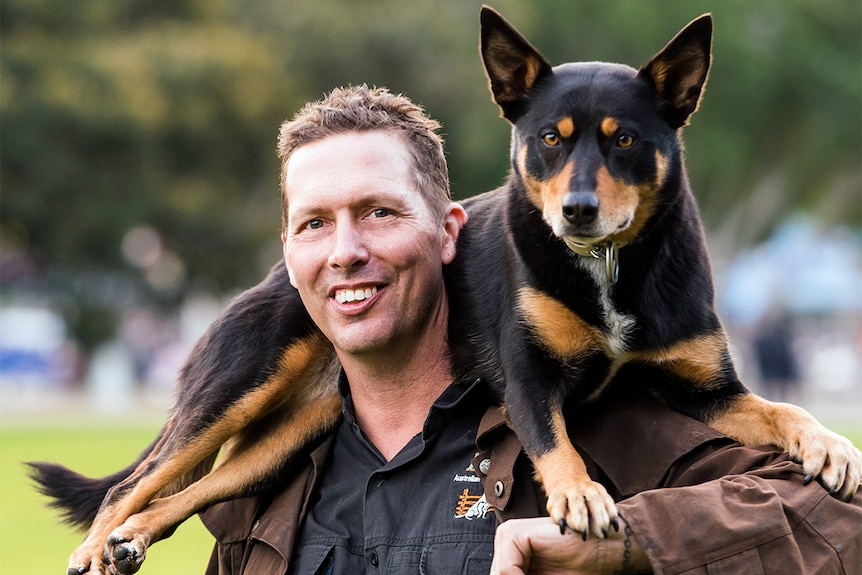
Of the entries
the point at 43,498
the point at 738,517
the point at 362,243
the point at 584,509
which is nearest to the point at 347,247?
the point at 362,243

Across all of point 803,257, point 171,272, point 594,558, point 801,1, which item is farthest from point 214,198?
point 594,558

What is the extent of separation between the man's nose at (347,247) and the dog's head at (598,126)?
583 millimetres

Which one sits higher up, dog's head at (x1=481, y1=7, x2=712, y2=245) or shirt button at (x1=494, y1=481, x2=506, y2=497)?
dog's head at (x1=481, y1=7, x2=712, y2=245)

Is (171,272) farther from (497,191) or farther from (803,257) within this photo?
(497,191)

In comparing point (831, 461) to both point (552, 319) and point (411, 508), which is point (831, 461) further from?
point (411, 508)

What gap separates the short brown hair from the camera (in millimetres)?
3863

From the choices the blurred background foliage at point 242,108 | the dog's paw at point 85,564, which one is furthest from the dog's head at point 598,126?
the blurred background foliage at point 242,108

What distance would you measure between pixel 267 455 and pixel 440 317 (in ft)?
2.38

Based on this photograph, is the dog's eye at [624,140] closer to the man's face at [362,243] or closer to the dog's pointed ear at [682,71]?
the dog's pointed ear at [682,71]

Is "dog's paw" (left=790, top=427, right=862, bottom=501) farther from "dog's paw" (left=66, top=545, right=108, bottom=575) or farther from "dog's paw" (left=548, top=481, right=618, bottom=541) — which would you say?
"dog's paw" (left=66, top=545, right=108, bottom=575)

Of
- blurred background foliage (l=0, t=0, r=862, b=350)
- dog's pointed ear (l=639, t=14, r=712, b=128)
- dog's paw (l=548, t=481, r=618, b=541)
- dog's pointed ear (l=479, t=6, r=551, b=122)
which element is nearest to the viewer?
dog's paw (l=548, t=481, r=618, b=541)

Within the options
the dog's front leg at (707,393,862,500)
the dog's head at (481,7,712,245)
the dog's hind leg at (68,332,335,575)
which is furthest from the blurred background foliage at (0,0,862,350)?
the dog's front leg at (707,393,862,500)

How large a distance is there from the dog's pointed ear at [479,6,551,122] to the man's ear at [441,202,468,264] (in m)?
0.36

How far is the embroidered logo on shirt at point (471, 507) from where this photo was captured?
343 centimetres
